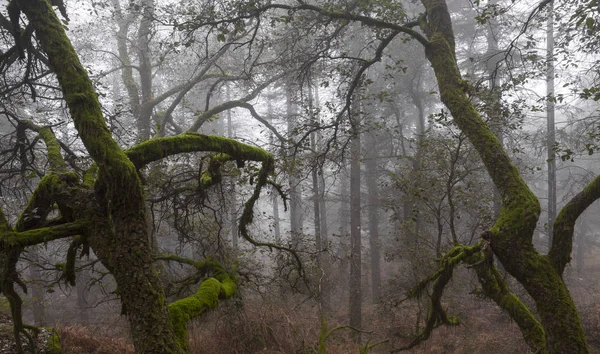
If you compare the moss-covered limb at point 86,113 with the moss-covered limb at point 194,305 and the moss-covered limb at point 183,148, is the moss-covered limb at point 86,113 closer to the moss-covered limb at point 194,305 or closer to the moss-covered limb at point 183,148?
the moss-covered limb at point 183,148

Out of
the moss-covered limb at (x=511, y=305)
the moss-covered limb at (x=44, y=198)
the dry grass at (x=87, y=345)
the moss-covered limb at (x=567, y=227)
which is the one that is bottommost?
the dry grass at (x=87, y=345)

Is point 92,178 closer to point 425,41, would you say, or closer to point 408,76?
point 425,41

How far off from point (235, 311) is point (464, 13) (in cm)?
1646

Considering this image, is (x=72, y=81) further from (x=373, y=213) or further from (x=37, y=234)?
(x=373, y=213)

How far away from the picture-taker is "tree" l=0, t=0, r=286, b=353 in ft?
10.1

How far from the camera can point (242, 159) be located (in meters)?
4.62

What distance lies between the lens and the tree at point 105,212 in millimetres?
3088

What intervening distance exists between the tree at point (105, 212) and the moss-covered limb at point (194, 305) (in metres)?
0.01

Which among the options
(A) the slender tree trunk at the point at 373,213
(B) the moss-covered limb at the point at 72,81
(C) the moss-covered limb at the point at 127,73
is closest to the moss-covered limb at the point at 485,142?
(B) the moss-covered limb at the point at 72,81

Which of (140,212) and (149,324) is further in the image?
(140,212)

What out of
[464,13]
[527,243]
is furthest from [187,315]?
[464,13]

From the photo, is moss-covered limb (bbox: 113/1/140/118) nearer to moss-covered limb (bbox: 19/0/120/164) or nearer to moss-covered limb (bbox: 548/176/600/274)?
moss-covered limb (bbox: 19/0/120/164)

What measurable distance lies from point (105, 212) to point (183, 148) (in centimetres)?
102

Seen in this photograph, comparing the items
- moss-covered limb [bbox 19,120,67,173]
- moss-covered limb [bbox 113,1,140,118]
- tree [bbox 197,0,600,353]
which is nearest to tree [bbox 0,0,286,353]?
moss-covered limb [bbox 19,120,67,173]
